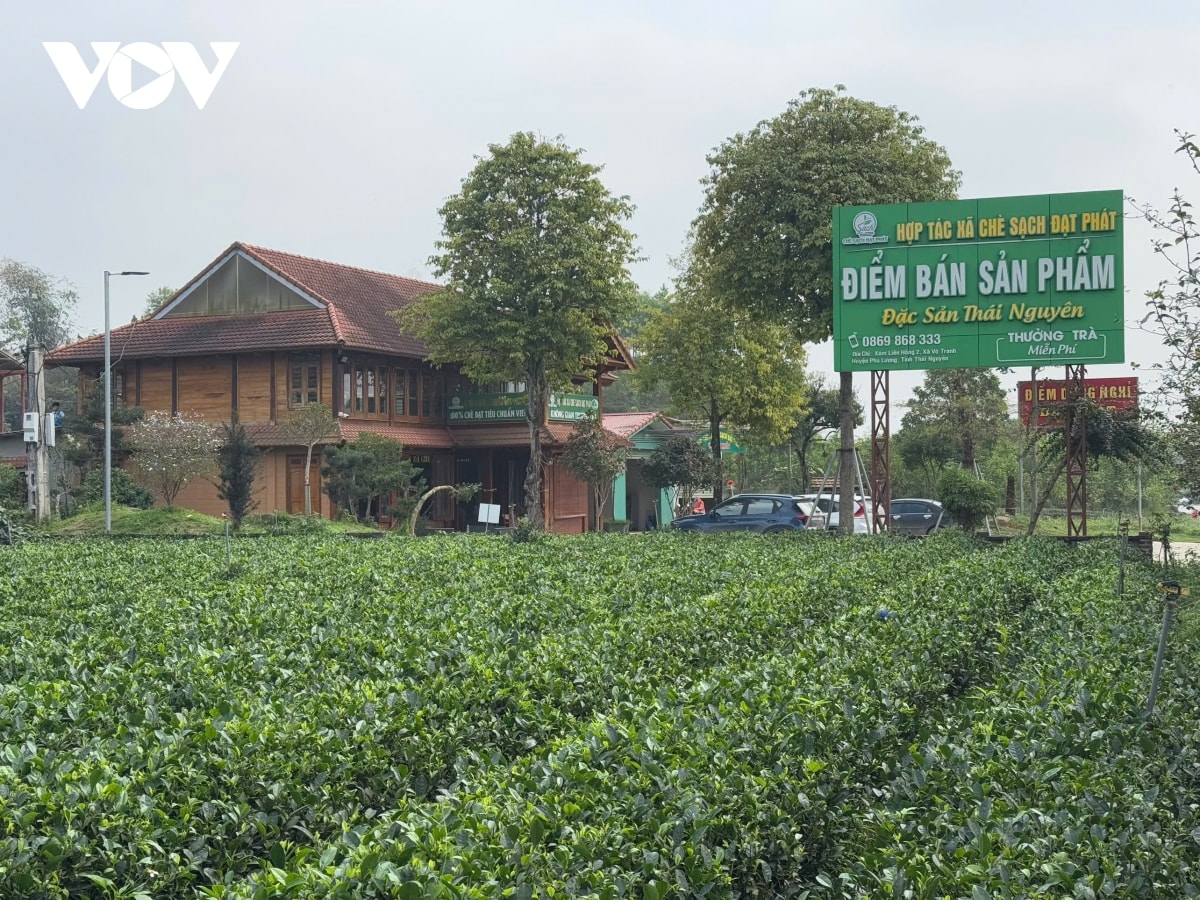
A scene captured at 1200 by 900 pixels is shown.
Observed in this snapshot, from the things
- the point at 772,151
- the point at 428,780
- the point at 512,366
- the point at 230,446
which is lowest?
the point at 428,780

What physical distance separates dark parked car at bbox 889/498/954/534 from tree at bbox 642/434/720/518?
8.35 meters

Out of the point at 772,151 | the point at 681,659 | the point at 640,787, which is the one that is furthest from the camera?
the point at 772,151

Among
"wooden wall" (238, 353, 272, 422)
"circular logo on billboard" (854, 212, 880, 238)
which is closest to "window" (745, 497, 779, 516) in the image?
"circular logo on billboard" (854, 212, 880, 238)

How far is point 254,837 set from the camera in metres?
5.74

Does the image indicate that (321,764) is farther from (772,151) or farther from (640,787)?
(772,151)

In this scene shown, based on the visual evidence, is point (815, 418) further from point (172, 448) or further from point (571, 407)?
point (172, 448)

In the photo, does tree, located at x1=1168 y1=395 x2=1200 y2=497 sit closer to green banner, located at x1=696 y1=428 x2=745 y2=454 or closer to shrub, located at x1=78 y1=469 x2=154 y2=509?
shrub, located at x1=78 y1=469 x2=154 y2=509

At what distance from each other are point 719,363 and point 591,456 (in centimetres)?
683

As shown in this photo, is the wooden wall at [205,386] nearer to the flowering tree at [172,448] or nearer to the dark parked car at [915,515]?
the flowering tree at [172,448]

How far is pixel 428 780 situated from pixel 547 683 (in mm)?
1329

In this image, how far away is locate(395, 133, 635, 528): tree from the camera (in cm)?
3366

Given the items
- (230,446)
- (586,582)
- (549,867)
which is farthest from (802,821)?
(230,446)

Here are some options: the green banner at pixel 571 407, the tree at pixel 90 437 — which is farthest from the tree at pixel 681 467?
the tree at pixel 90 437

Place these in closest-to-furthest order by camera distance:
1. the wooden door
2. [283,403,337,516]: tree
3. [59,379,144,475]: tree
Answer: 1. [59,379,144,475]: tree
2. [283,403,337,516]: tree
3. the wooden door
